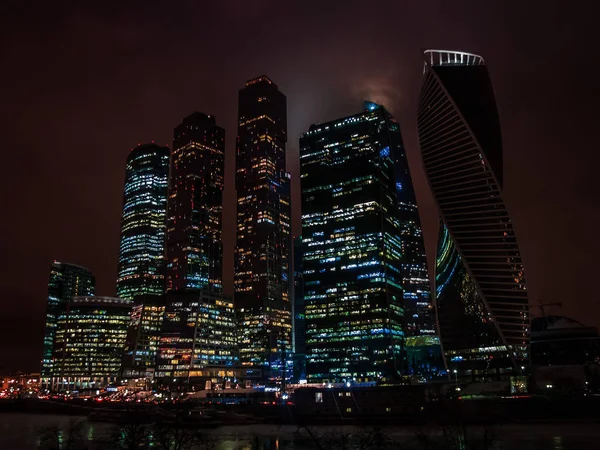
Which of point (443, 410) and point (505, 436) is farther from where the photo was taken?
point (443, 410)

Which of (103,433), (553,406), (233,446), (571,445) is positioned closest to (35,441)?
(103,433)

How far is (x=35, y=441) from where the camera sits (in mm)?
102875

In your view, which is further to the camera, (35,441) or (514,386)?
(514,386)

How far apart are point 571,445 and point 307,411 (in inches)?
2627

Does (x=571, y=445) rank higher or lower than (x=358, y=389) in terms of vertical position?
lower

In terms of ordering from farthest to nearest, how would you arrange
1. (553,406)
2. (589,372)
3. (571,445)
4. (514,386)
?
(589,372) → (514,386) → (553,406) → (571,445)

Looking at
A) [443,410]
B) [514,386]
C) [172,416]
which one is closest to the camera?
[443,410]

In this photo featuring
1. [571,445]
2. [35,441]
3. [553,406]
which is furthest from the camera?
[553,406]

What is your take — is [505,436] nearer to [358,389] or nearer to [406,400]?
[406,400]

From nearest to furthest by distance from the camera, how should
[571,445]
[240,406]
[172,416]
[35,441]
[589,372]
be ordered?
1. [571,445]
2. [35,441]
3. [172,416]
4. [240,406]
5. [589,372]

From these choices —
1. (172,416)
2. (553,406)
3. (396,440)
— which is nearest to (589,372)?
(553,406)

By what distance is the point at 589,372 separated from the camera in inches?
7726

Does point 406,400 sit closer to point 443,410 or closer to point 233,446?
point 443,410

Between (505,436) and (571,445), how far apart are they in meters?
14.2
